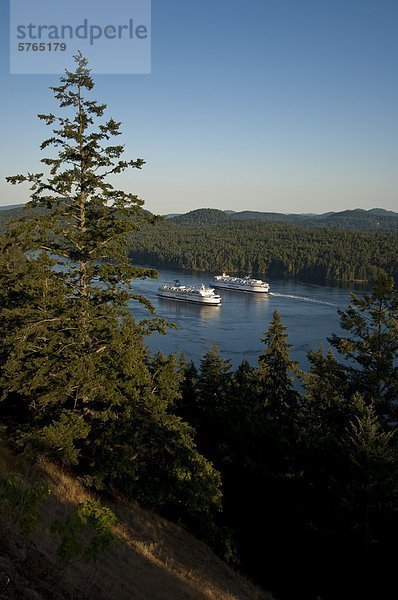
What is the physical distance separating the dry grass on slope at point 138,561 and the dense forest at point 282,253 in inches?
3434

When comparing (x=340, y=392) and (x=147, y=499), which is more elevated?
(x=340, y=392)

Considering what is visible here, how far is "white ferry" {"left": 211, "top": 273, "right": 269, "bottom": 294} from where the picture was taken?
79.0 metres

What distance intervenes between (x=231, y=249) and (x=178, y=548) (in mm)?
115986

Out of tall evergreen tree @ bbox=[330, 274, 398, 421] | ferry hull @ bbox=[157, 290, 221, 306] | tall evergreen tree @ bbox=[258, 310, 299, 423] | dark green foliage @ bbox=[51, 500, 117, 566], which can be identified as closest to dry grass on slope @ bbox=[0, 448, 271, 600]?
dark green foliage @ bbox=[51, 500, 117, 566]

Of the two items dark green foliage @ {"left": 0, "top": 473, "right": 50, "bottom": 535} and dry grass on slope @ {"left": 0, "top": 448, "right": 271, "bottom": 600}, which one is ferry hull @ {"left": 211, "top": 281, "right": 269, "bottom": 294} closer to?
dry grass on slope @ {"left": 0, "top": 448, "right": 271, "bottom": 600}

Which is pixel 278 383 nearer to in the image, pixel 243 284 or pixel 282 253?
pixel 243 284

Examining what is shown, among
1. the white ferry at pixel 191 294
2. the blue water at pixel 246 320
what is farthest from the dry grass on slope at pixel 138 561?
the white ferry at pixel 191 294

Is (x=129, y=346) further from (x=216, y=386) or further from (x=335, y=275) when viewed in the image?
(x=335, y=275)

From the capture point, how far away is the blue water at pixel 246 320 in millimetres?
41553

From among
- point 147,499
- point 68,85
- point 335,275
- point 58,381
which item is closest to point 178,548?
point 147,499

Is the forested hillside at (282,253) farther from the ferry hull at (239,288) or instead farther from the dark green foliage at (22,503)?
the dark green foliage at (22,503)

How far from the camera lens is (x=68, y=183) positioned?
9898mm

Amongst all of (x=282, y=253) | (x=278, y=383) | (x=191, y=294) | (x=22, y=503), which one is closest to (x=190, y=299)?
(x=191, y=294)

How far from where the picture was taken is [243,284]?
82.9 meters
